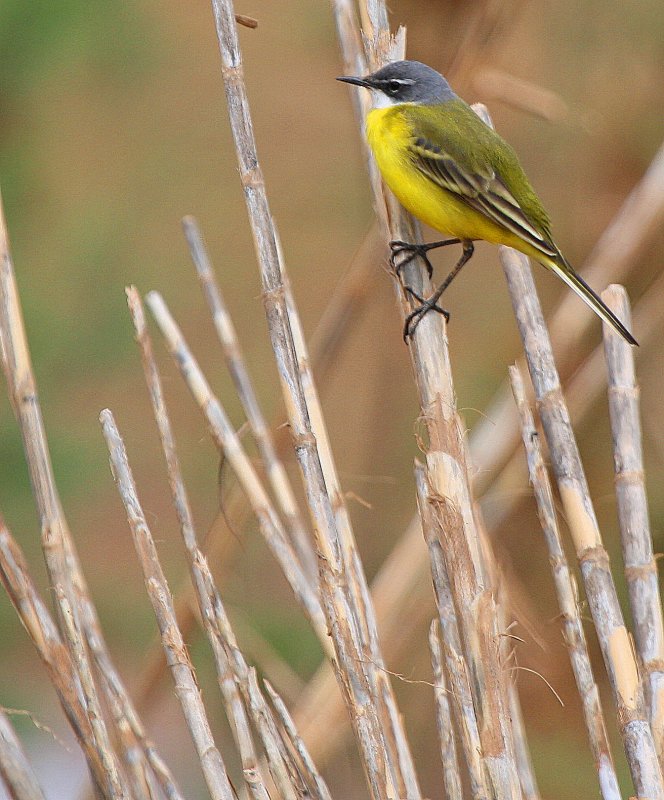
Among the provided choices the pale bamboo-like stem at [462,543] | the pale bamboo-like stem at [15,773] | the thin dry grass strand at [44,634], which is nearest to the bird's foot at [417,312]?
the pale bamboo-like stem at [462,543]

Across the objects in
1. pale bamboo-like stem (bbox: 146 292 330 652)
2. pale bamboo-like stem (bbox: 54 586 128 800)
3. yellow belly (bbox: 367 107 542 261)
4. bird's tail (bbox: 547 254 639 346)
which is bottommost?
pale bamboo-like stem (bbox: 54 586 128 800)

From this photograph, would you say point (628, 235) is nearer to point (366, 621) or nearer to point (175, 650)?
point (366, 621)

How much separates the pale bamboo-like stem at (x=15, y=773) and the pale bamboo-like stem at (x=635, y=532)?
2.66 ft

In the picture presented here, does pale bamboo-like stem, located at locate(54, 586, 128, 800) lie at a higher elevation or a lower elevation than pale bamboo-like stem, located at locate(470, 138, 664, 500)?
lower

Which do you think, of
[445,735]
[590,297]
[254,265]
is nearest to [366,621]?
[445,735]

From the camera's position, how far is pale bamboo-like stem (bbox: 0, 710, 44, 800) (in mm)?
1241

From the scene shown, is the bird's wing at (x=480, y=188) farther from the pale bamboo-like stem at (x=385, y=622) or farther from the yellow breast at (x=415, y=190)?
the pale bamboo-like stem at (x=385, y=622)

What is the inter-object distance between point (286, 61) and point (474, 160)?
2396 mm

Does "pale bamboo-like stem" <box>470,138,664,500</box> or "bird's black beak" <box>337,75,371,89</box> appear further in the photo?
"pale bamboo-like stem" <box>470,138,664,500</box>

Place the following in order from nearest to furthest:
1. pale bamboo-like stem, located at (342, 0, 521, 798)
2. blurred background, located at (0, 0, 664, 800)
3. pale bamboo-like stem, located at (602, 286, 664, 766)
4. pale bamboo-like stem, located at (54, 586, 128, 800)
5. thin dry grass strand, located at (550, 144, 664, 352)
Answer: pale bamboo-like stem, located at (342, 0, 521, 798)
pale bamboo-like stem, located at (54, 586, 128, 800)
pale bamboo-like stem, located at (602, 286, 664, 766)
thin dry grass strand, located at (550, 144, 664, 352)
blurred background, located at (0, 0, 664, 800)

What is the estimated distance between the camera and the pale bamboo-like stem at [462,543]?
1.12 m

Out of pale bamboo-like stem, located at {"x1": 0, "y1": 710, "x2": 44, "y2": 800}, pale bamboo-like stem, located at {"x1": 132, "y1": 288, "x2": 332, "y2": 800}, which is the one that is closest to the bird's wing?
pale bamboo-like stem, located at {"x1": 132, "y1": 288, "x2": 332, "y2": 800}

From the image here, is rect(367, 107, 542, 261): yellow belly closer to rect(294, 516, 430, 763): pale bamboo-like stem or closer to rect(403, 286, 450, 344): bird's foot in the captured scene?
rect(403, 286, 450, 344): bird's foot

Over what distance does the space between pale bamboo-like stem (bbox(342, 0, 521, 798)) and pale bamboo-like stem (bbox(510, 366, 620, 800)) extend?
15 centimetres
